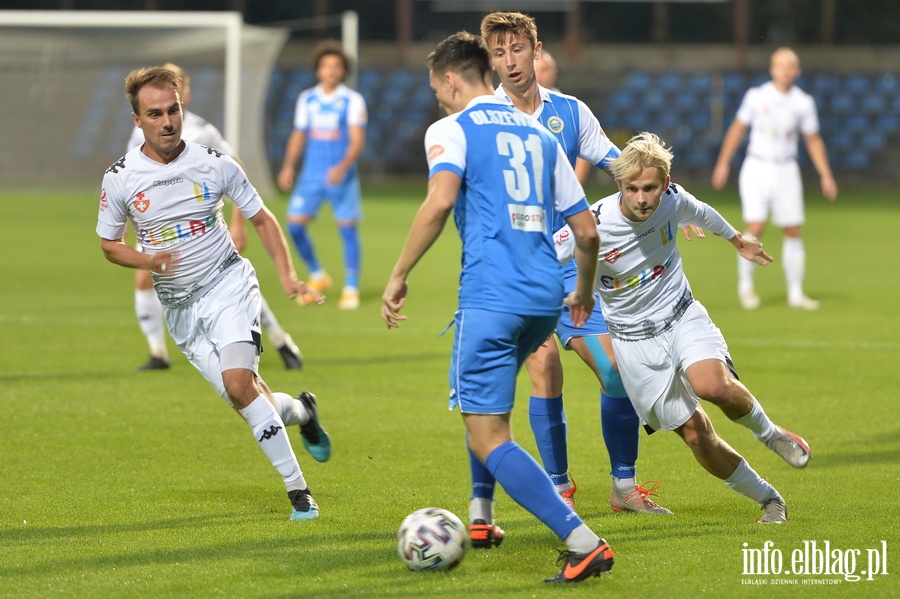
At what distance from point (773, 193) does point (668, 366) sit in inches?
319

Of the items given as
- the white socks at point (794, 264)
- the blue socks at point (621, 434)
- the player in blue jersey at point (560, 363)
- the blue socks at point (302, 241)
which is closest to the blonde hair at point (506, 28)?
the player in blue jersey at point (560, 363)

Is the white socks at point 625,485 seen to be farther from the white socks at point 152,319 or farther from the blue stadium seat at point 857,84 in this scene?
the blue stadium seat at point 857,84

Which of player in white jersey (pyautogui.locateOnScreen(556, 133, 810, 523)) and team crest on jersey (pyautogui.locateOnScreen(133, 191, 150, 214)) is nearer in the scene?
player in white jersey (pyautogui.locateOnScreen(556, 133, 810, 523))

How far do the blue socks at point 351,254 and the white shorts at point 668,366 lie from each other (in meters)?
7.91

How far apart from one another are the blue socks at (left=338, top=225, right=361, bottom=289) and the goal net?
30.6 ft

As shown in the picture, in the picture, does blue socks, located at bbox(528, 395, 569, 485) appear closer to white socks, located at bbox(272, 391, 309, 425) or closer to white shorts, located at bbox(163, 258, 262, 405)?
white socks, located at bbox(272, 391, 309, 425)

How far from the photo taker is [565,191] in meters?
4.33

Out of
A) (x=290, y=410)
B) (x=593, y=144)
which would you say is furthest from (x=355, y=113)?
(x=593, y=144)

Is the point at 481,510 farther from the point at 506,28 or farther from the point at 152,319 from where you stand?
the point at 152,319

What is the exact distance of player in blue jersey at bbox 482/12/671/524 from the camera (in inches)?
213

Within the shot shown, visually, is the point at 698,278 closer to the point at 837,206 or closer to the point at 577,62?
the point at 837,206

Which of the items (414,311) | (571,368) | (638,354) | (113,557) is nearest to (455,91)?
(638,354)

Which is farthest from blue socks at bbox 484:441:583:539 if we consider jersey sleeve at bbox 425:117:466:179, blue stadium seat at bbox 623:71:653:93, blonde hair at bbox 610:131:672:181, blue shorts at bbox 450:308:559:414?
blue stadium seat at bbox 623:71:653:93

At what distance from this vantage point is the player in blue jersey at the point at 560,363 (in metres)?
5.40
